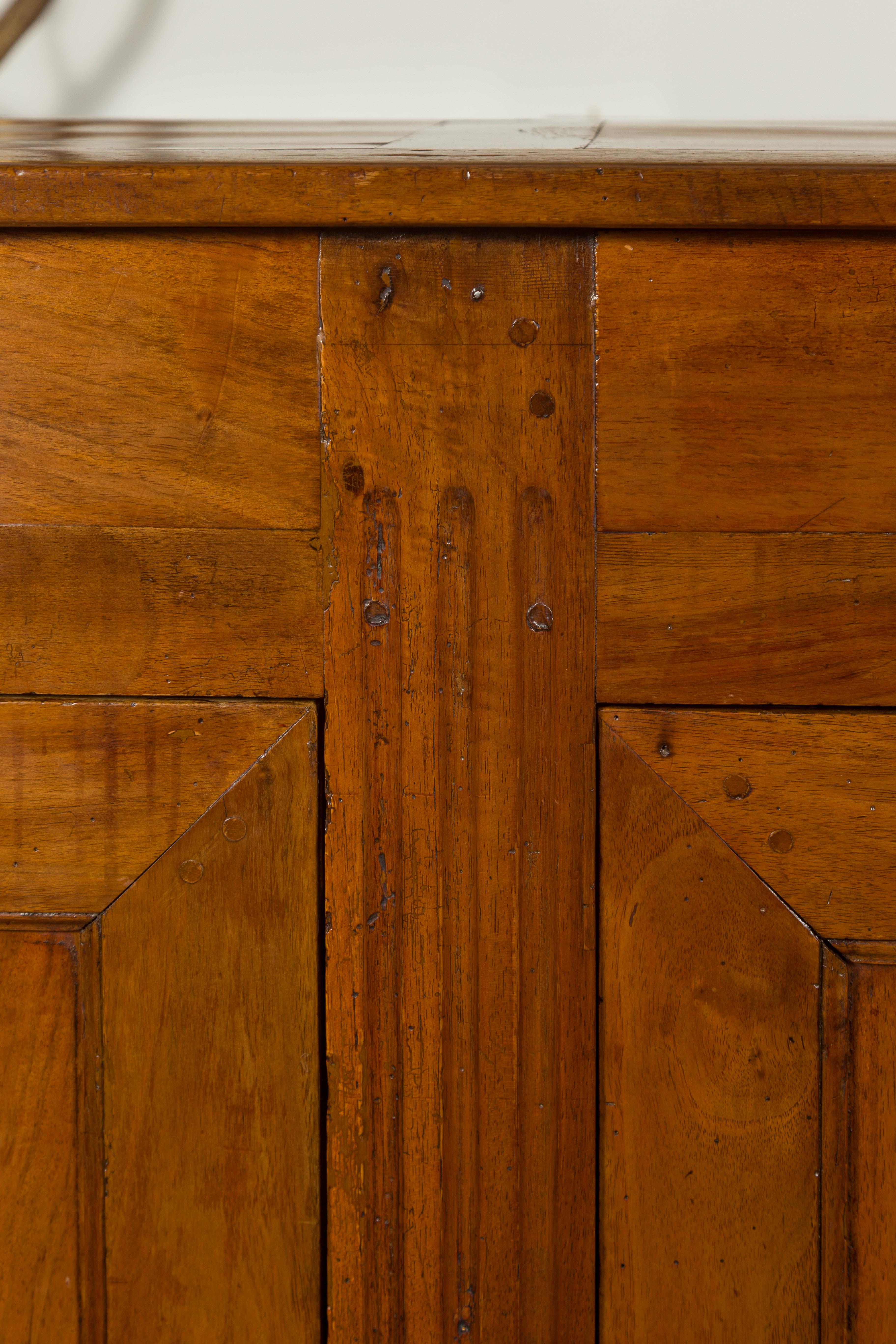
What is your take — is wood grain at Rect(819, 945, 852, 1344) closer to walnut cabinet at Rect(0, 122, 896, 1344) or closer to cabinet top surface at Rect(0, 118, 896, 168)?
walnut cabinet at Rect(0, 122, 896, 1344)

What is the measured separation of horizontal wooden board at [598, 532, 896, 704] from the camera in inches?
16.5

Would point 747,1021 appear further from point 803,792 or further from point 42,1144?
Result: point 42,1144

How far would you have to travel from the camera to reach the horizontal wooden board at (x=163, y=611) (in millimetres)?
431

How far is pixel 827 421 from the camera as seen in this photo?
415mm

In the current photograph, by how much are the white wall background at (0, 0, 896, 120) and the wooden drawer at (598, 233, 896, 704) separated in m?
0.32

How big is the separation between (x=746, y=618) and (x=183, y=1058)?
40 cm

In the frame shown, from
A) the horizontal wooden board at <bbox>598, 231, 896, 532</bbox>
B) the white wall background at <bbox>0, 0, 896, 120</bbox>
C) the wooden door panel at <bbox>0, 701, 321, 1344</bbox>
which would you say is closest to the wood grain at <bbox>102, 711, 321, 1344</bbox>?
the wooden door panel at <bbox>0, 701, 321, 1344</bbox>

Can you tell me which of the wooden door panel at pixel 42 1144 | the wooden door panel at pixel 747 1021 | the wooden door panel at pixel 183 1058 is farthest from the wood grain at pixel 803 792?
the wooden door panel at pixel 42 1144

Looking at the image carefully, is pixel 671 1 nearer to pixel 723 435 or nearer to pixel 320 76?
pixel 320 76

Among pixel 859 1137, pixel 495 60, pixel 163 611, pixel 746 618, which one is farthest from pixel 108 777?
pixel 495 60

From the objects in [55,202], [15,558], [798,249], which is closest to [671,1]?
[798,249]

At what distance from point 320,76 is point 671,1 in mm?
297

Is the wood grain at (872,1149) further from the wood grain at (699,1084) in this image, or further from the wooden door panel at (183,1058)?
the wooden door panel at (183,1058)

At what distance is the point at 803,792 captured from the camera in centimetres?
43
